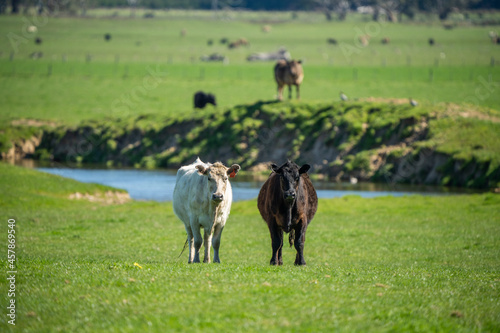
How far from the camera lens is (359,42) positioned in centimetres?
12006

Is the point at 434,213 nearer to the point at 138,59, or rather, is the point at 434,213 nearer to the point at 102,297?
the point at 102,297

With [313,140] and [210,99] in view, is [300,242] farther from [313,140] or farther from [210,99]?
[210,99]

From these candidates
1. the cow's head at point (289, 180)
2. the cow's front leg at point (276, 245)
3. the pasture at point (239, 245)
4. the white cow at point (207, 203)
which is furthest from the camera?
the white cow at point (207, 203)

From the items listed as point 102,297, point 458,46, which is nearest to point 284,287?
point 102,297

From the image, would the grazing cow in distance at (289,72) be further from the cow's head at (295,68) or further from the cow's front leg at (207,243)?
the cow's front leg at (207,243)

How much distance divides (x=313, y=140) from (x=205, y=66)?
46.8 metres

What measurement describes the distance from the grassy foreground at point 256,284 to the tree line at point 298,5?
118043 millimetres

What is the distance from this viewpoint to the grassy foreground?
9.20m

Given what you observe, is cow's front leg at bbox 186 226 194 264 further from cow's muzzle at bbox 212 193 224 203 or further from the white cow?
cow's muzzle at bbox 212 193 224 203

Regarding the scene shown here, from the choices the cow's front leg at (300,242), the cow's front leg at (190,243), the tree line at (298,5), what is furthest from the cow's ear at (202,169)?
the tree line at (298,5)

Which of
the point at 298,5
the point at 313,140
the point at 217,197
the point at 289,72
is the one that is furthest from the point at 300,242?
the point at 298,5

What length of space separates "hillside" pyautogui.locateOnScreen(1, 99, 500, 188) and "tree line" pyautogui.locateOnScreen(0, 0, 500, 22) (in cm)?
8058

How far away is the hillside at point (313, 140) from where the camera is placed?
4319 centimetres

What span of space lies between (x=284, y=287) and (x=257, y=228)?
15.2 meters
